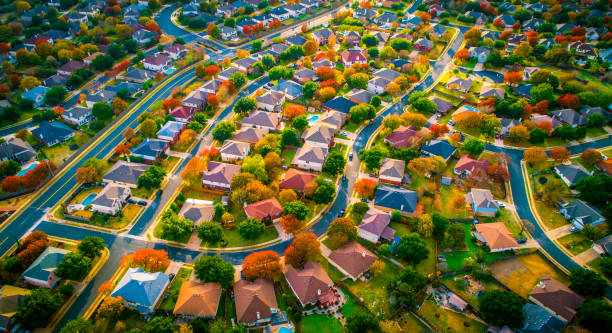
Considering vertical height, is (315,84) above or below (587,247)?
above

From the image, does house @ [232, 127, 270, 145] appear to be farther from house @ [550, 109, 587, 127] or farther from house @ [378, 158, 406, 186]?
house @ [550, 109, 587, 127]

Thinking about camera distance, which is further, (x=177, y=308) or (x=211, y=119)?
(x=211, y=119)

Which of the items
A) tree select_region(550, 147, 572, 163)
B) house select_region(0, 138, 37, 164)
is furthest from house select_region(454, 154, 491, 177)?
house select_region(0, 138, 37, 164)

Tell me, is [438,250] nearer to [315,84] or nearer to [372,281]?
[372,281]

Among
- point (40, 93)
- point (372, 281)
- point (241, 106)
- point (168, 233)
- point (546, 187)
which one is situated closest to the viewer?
point (372, 281)

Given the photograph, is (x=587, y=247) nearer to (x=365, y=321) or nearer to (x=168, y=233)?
(x=365, y=321)

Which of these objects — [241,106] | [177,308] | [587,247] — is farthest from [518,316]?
[241,106]

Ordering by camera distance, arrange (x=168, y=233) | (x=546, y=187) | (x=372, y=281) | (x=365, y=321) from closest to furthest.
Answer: (x=365, y=321)
(x=372, y=281)
(x=168, y=233)
(x=546, y=187)
